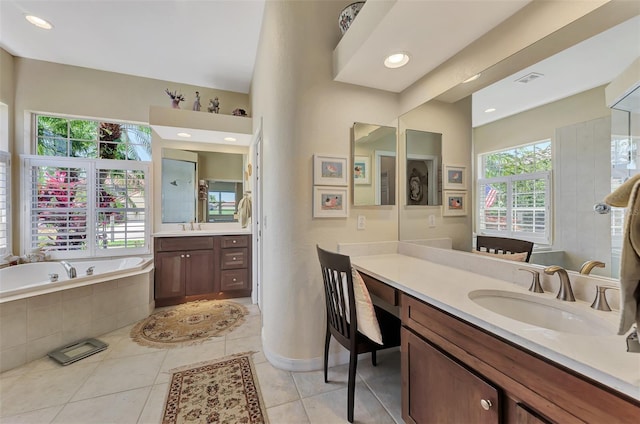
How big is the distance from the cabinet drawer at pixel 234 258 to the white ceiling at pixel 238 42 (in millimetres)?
2330

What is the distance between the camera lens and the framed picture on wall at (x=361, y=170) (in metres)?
2.06

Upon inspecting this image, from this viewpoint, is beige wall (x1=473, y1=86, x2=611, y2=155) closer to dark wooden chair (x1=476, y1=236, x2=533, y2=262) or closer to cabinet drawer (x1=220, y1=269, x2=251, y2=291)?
dark wooden chair (x1=476, y1=236, x2=533, y2=262)

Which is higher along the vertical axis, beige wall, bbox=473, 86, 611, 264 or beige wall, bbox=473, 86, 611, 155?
beige wall, bbox=473, 86, 611, 155

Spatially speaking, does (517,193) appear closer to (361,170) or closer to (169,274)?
(361,170)

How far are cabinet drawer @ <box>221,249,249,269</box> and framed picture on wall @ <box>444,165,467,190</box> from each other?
2642 mm

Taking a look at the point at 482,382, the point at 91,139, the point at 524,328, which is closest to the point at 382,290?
the point at 482,382

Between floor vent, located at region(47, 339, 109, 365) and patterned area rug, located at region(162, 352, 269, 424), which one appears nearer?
patterned area rug, located at region(162, 352, 269, 424)

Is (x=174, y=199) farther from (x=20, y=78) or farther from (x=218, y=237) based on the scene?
(x=20, y=78)

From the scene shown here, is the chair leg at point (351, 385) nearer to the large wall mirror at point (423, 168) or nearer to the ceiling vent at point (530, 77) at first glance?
the large wall mirror at point (423, 168)

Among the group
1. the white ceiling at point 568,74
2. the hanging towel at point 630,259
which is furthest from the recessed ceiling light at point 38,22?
the hanging towel at point 630,259

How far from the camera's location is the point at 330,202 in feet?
6.45

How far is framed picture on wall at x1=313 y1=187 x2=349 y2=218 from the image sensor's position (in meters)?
1.93

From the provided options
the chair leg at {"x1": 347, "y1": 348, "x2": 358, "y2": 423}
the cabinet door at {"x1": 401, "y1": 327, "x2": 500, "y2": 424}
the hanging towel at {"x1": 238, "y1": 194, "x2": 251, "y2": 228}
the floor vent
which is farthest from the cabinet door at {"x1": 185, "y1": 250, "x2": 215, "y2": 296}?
the cabinet door at {"x1": 401, "y1": 327, "x2": 500, "y2": 424}

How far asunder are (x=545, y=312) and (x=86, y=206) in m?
4.47
